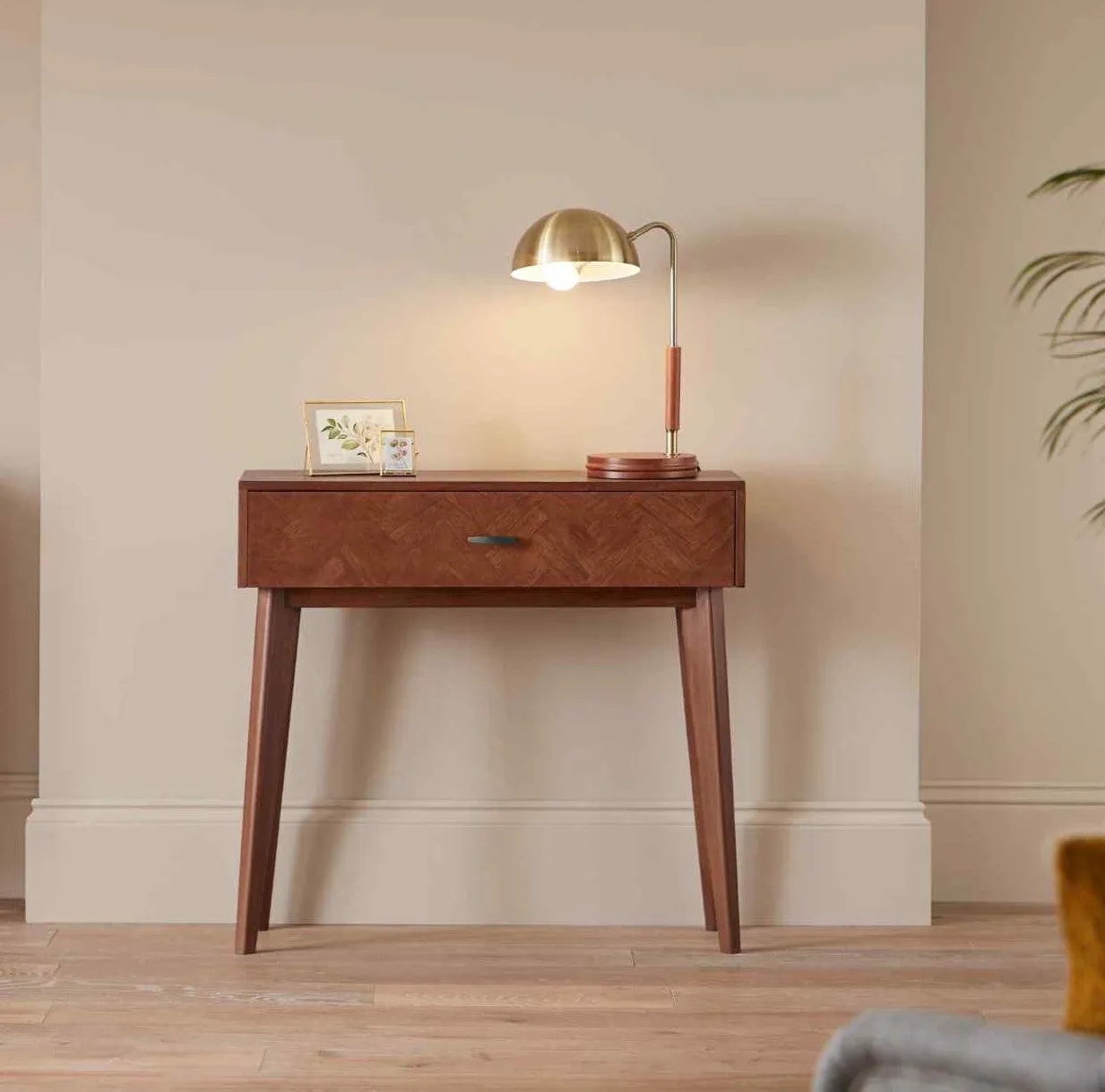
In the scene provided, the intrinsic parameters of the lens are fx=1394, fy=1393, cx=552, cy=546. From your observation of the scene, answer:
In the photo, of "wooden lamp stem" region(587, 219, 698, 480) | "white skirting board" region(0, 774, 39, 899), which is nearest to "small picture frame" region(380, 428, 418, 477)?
"wooden lamp stem" region(587, 219, 698, 480)

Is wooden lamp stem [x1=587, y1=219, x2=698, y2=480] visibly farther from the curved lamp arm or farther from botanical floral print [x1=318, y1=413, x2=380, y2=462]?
botanical floral print [x1=318, y1=413, x2=380, y2=462]

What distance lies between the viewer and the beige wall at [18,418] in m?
3.04

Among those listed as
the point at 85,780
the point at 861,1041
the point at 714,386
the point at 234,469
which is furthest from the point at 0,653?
the point at 861,1041

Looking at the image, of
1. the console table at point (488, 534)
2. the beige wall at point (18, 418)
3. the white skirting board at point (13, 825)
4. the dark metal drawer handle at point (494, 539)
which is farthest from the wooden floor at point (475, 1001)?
the dark metal drawer handle at point (494, 539)

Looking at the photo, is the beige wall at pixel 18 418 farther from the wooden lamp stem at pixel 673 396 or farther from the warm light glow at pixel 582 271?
the wooden lamp stem at pixel 673 396

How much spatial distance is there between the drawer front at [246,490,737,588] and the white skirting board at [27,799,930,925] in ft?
1.96

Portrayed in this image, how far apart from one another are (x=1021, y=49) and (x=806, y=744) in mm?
1591

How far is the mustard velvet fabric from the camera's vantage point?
3.43ft

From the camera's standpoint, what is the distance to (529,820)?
288 cm

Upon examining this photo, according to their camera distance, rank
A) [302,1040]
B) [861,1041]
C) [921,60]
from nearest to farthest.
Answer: [861,1041], [302,1040], [921,60]

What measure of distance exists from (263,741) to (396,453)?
1.96 ft

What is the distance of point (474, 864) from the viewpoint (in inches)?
113

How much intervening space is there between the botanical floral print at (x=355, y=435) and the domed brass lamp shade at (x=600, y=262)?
0.41 meters

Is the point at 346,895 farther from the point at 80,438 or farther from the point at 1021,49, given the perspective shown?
the point at 1021,49
